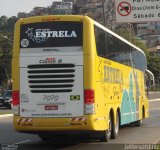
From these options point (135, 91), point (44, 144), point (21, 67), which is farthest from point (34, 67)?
point (135, 91)

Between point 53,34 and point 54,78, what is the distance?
128cm

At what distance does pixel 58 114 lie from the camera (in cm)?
1495

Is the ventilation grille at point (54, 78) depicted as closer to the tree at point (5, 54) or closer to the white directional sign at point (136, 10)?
the white directional sign at point (136, 10)

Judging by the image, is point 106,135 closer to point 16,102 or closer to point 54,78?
point 54,78

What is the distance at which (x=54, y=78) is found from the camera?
15.1 m

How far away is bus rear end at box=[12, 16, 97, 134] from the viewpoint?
48.9 feet

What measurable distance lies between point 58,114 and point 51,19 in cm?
275

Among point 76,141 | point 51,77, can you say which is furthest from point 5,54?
point 51,77

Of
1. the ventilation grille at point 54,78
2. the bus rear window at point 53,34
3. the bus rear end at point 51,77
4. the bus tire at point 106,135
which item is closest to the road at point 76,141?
the bus tire at point 106,135

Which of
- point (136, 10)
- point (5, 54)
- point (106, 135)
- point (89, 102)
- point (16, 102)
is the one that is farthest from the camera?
point (5, 54)

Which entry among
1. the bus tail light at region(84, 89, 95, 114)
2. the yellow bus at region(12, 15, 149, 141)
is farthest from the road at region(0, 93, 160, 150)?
the bus tail light at region(84, 89, 95, 114)

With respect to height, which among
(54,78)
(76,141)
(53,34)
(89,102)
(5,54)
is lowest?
(76,141)

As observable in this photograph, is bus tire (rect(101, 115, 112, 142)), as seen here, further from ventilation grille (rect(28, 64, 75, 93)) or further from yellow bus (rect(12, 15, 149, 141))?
ventilation grille (rect(28, 64, 75, 93))

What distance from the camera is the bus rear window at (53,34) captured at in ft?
50.1
